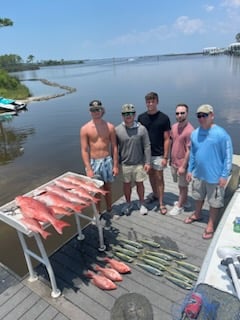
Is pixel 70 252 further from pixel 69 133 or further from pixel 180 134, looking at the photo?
pixel 69 133

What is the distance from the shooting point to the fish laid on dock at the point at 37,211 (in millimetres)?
2591

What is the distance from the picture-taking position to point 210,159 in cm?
334

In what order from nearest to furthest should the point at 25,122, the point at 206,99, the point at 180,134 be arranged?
the point at 180,134 → the point at 25,122 → the point at 206,99

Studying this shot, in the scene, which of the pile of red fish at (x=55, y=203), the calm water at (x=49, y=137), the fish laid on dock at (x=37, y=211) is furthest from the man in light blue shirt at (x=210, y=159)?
the calm water at (x=49, y=137)

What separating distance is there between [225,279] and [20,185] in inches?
268

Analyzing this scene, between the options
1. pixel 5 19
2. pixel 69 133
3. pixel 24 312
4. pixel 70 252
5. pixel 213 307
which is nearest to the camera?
pixel 213 307

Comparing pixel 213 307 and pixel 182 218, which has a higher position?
pixel 213 307

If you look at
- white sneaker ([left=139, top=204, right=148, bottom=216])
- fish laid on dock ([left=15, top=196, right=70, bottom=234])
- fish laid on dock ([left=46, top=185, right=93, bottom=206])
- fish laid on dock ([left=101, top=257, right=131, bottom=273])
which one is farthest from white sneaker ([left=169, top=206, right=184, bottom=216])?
fish laid on dock ([left=15, top=196, right=70, bottom=234])

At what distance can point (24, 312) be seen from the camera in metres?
2.77

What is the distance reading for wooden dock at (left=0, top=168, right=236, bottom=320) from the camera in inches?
108

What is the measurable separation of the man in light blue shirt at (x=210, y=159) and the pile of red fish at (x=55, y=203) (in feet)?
4.61

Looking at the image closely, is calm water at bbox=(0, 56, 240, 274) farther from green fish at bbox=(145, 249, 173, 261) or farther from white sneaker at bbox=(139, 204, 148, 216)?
green fish at bbox=(145, 249, 173, 261)

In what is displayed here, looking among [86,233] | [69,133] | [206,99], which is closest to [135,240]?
[86,233]

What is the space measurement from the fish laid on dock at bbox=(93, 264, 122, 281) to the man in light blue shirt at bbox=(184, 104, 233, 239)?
1.42 meters
